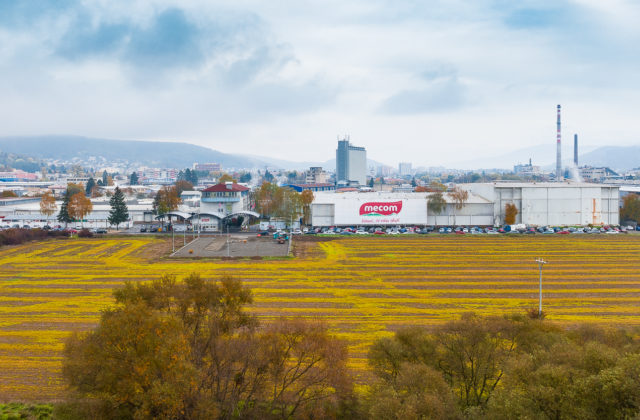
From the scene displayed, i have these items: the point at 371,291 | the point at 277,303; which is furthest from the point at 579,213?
the point at 277,303

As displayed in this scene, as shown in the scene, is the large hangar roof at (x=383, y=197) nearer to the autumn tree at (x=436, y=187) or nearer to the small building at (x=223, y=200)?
the small building at (x=223, y=200)

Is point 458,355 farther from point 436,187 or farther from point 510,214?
point 436,187

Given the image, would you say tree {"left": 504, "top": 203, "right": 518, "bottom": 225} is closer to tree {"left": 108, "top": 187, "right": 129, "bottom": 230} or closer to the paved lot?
the paved lot

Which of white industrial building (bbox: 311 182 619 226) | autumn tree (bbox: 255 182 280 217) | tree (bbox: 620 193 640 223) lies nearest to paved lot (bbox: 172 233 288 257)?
autumn tree (bbox: 255 182 280 217)

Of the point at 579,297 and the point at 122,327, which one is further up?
the point at 122,327

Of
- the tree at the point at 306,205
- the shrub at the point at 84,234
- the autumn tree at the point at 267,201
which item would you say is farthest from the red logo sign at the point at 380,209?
the shrub at the point at 84,234

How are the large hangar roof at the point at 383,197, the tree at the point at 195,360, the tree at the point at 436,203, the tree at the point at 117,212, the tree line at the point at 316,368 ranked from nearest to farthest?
the tree line at the point at 316,368 < the tree at the point at 195,360 < the tree at the point at 436,203 < the tree at the point at 117,212 < the large hangar roof at the point at 383,197

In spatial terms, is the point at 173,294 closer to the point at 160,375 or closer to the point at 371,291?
the point at 160,375
